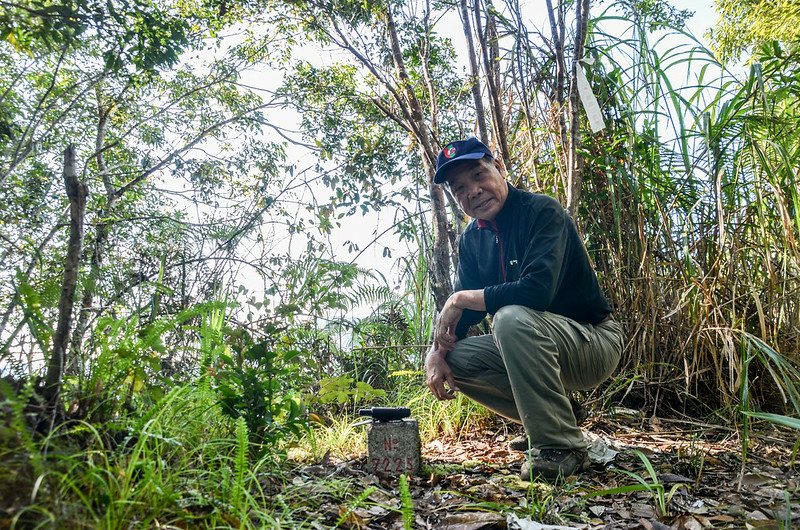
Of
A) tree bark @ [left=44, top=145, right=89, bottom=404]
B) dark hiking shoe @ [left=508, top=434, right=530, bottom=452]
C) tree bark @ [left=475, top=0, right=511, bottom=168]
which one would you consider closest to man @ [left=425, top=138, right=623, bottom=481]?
dark hiking shoe @ [left=508, top=434, right=530, bottom=452]

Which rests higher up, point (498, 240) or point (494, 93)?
point (494, 93)

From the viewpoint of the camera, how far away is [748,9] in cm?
1190

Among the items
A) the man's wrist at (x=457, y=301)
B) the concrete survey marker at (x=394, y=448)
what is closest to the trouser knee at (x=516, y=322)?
the man's wrist at (x=457, y=301)

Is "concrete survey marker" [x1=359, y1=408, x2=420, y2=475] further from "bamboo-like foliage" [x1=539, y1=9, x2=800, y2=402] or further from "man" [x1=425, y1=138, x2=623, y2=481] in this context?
"bamboo-like foliage" [x1=539, y1=9, x2=800, y2=402]

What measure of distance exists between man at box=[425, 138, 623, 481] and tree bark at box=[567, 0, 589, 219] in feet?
1.57

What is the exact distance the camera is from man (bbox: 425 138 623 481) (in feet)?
7.36

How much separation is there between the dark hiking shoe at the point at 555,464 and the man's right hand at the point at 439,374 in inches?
21.9

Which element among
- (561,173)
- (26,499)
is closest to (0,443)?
(26,499)

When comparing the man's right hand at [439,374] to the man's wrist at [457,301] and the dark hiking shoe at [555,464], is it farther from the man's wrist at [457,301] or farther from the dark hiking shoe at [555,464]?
the dark hiking shoe at [555,464]

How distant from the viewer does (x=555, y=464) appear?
212 cm

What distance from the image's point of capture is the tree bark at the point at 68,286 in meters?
1.46

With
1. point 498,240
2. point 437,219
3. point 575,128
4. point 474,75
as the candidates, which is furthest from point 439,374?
point 474,75

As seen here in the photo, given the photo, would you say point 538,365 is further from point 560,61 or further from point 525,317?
point 560,61

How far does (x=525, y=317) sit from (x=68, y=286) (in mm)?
1621
